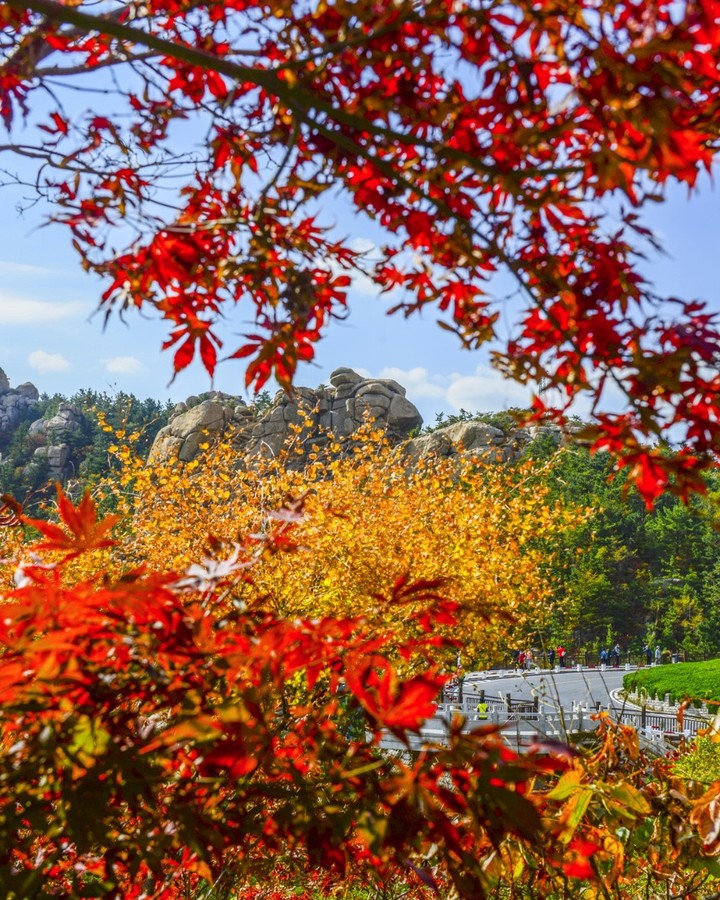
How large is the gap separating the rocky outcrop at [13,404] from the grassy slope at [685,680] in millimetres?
78464

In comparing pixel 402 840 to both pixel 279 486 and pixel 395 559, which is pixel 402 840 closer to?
pixel 395 559

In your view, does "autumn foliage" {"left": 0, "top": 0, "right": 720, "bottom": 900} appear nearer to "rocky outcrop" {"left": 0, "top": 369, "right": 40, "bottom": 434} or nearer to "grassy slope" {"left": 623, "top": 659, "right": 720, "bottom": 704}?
"grassy slope" {"left": 623, "top": 659, "right": 720, "bottom": 704}

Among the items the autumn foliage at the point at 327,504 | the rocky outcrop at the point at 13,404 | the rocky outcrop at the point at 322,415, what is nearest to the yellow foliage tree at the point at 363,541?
the autumn foliage at the point at 327,504

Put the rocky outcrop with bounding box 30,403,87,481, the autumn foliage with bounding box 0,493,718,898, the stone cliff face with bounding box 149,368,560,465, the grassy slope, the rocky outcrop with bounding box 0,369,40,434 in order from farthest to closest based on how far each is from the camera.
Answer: the rocky outcrop with bounding box 0,369,40,434, the rocky outcrop with bounding box 30,403,87,481, the stone cliff face with bounding box 149,368,560,465, the grassy slope, the autumn foliage with bounding box 0,493,718,898

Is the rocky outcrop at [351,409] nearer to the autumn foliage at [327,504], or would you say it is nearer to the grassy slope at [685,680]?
the grassy slope at [685,680]

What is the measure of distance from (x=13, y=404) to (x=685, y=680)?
8467 centimetres

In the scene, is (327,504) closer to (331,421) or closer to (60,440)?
(331,421)

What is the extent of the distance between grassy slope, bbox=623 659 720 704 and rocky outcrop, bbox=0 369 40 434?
78464 millimetres

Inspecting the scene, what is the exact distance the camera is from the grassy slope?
21.3 m

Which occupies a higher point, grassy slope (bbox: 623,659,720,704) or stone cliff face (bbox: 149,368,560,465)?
stone cliff face (bbox: 149,368,560,465)

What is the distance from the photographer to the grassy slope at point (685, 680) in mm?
21281

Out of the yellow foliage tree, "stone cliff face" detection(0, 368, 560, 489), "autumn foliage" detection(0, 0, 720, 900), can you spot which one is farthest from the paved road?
"autumn foliage" detection(0, 0, 720, 900)

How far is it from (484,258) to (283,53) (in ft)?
3.18

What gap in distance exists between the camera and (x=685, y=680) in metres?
23.7
